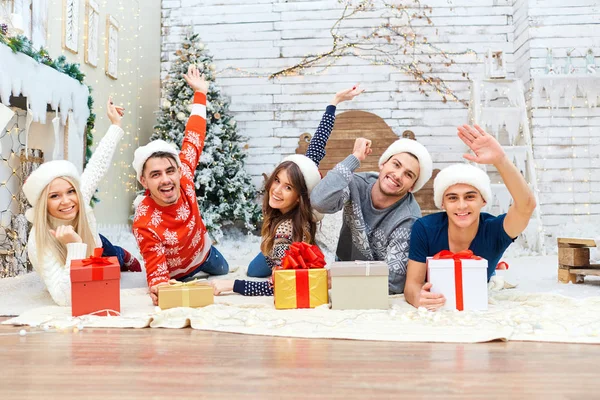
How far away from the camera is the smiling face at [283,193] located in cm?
243

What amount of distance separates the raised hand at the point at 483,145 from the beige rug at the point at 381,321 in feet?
1.77

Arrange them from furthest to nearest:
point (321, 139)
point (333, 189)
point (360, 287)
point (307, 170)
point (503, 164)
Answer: point (321, 139) → point (307, 170) → point (333, 189) → point (360, 287) → point (503, 164)

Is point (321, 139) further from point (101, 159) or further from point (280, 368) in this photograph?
point (280, 368)

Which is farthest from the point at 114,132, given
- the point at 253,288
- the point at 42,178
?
the point at 253,288

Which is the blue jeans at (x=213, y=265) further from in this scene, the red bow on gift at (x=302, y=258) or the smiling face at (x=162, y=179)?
the red bow on gift at (x=302, y=258)

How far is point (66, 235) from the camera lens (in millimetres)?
2223

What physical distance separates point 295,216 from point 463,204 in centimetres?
78

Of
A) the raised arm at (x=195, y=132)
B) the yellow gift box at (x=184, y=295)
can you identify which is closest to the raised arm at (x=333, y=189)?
the yellow gift box at (x=184, y=295)

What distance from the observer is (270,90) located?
19.4ft

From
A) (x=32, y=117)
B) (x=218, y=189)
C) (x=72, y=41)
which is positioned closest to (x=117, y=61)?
(x=72, y=41)

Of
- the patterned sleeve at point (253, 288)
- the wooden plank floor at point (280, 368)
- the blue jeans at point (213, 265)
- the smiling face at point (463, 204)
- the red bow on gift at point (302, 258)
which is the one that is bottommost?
the wooden plank floor at point (280, 368)

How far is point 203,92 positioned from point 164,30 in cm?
362

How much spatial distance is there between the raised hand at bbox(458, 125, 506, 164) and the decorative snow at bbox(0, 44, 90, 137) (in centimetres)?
226

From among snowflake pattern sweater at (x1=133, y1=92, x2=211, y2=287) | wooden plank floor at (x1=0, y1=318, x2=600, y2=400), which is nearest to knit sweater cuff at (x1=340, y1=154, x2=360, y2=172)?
snowflake pattern sweater at (x1=133, y1=92, x2=211, y2=287)
